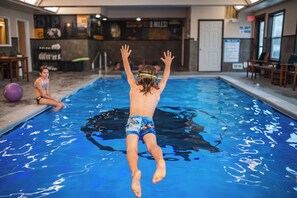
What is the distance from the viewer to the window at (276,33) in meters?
12.6

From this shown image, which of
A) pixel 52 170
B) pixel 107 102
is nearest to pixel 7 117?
pixel 52 170

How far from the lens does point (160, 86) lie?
3758 millimetres

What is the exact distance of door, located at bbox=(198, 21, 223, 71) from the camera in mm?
15797

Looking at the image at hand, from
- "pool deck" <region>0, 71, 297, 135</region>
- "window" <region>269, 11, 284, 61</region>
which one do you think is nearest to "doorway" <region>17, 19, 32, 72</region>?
"pool deck" <region>0, 71, 297, 135</region>

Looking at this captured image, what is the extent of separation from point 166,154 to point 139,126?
1398 mm

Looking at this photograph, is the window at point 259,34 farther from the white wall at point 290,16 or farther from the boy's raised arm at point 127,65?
the boy's raised arm at point 127,65

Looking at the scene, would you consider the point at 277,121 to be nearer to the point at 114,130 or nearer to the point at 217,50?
the point at 114,130

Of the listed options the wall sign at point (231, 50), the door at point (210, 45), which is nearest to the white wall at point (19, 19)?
the door at point (210, 45)

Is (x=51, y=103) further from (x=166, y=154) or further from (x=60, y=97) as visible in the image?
(x=166, y=154)

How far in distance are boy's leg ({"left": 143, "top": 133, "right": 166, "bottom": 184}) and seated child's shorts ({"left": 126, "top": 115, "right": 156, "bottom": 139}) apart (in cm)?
6

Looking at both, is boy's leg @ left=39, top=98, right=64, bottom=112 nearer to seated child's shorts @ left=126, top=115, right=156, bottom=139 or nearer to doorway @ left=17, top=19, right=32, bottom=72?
seated child's shorts @ left=126, top=115, right=156, bottom=139

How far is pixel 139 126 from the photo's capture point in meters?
3.42

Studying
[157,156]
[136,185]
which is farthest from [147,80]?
[136,185]

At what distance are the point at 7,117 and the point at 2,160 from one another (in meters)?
1.82
